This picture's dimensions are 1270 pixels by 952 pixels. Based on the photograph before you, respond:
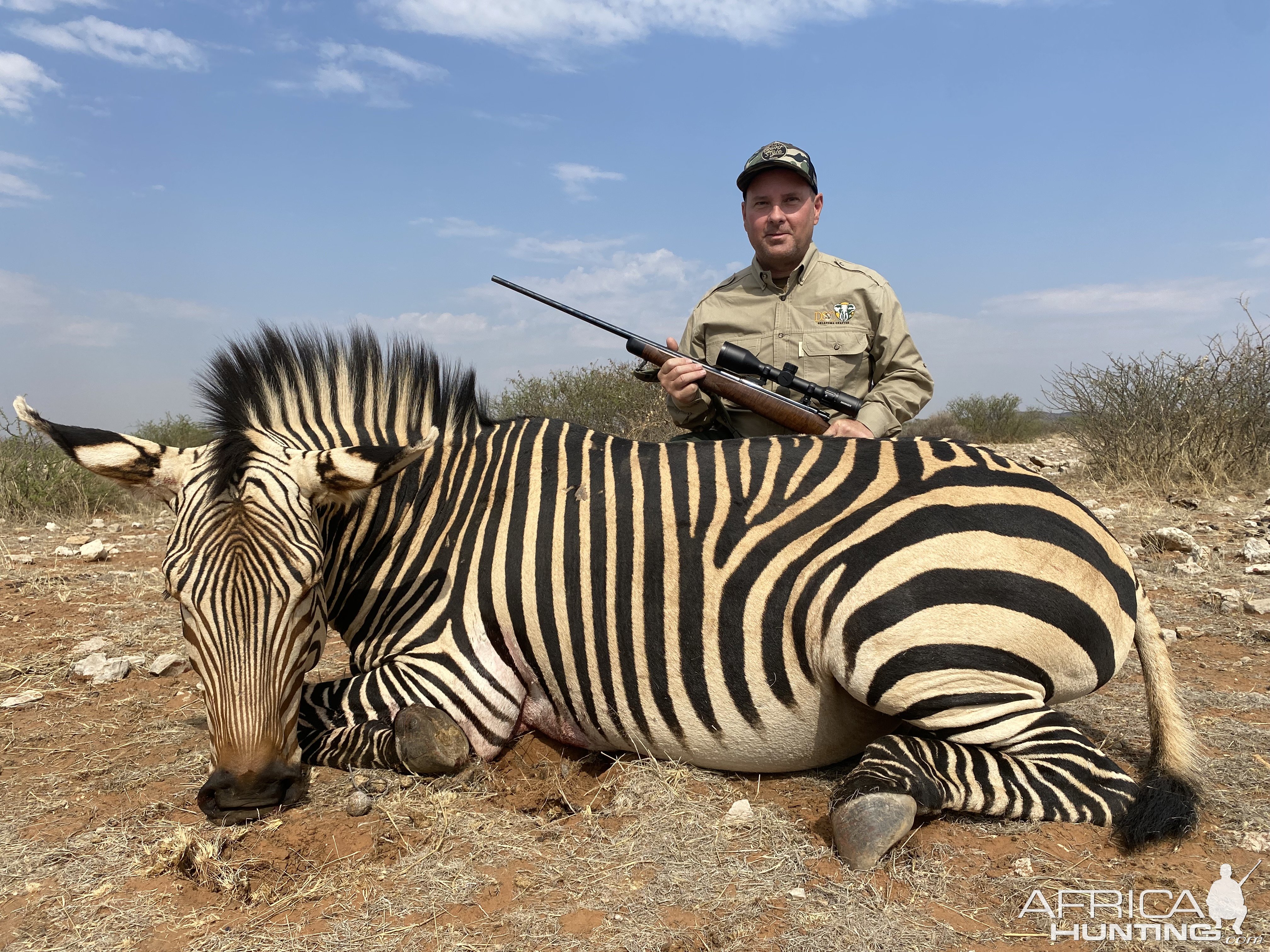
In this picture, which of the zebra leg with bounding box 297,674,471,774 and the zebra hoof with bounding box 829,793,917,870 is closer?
the zebra hoof with bounding box 829,793,917,870

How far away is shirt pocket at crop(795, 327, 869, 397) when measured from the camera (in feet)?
16.2

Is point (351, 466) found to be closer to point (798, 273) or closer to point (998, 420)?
point (798, 273)

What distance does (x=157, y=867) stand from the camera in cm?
244

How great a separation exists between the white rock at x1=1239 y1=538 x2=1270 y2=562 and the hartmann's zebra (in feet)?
15.4

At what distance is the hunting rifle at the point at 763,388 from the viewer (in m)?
4.38

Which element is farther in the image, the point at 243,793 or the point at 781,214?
the point at 781,214

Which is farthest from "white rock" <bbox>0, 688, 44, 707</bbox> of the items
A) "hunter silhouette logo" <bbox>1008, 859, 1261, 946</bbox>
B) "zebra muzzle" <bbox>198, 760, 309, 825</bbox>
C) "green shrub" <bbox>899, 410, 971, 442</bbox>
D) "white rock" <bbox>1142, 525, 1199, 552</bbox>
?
"green shrub" <bbox>899, 410, 971, 442</bbox>

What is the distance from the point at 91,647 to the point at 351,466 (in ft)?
10.6

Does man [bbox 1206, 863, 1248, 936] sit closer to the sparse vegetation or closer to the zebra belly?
the zebra belly

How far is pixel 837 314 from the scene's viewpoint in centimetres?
498

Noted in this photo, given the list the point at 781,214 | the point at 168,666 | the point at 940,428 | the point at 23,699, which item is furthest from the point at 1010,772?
the point at 940,428

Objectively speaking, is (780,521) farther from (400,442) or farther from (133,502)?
(133,502)

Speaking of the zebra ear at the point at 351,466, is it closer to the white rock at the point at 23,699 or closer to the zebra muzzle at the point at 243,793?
the zebra muzzle at the point at 243,793

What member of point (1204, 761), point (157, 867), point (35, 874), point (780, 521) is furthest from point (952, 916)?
point (35, 874)
